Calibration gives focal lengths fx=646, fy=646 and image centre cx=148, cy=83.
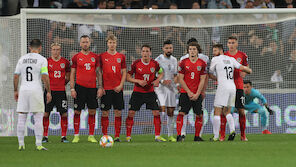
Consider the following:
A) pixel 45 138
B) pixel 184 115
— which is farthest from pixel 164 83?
pixel 45 138

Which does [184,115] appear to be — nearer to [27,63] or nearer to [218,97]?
[218,97]

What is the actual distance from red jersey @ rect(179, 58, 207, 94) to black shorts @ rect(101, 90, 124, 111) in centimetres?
129

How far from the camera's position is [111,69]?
42.7 ft

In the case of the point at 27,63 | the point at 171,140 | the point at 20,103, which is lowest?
the point at 171,140

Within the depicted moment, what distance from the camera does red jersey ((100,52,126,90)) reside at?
Result: 1299 centimetres

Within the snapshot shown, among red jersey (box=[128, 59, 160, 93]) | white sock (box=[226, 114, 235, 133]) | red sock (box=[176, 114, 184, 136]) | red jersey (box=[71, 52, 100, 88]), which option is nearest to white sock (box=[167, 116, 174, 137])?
red sock (box=[176, 114, 184, 136])

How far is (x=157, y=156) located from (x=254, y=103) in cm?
729

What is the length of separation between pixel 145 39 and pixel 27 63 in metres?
6.13

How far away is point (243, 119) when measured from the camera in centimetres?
1306

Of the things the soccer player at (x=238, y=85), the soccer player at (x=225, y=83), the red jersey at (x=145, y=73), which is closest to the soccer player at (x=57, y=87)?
the red jersey at (x=145, y=73)

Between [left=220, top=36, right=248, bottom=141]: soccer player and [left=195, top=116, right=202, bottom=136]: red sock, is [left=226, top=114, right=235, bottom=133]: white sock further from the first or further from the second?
[left=195, top=116, right=202, bottom=136]: red sock

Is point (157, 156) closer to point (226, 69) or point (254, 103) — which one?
point (226, 69)

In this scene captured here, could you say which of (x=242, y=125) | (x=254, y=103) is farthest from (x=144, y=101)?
(x=254, y=103)

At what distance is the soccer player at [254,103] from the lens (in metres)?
15.6
